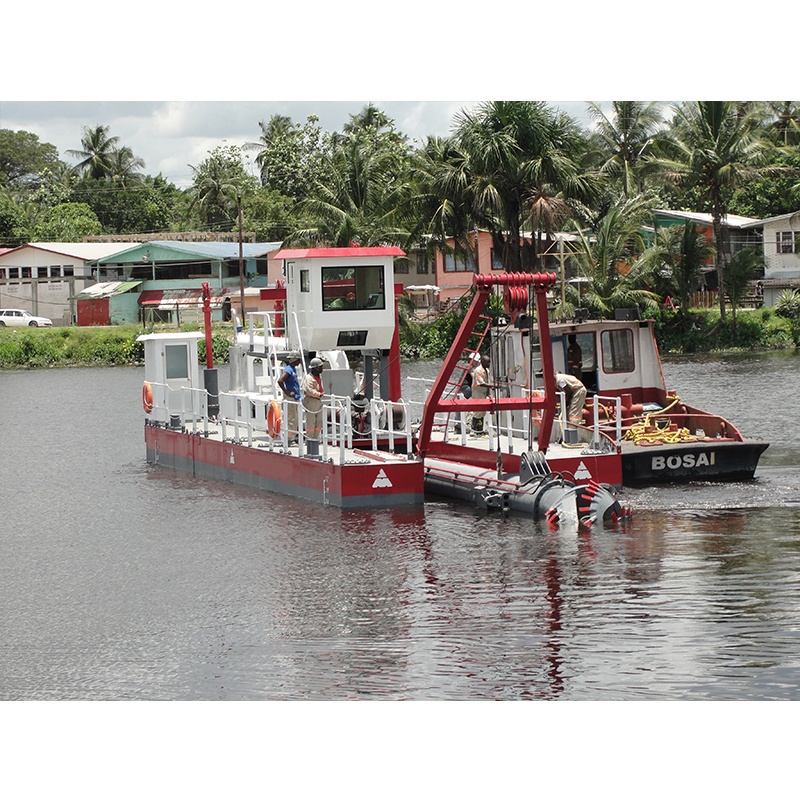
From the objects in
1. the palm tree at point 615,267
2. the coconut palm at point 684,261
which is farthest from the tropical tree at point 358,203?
the coconut palm at point 684,261

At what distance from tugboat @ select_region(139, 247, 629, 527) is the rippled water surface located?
22.4 inches

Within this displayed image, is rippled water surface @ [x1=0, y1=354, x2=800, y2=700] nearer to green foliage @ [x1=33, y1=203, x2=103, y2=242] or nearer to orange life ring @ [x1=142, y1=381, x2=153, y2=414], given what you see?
orange life ring @ [x1=142, y1=381, x2=153, y2=414]

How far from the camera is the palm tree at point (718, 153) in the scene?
5397cm

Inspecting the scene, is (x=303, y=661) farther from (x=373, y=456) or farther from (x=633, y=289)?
(x=633, y=289)

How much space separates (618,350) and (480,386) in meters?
2.70

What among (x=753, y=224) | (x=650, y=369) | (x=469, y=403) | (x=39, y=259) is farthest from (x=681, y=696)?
(x=39, y=259)

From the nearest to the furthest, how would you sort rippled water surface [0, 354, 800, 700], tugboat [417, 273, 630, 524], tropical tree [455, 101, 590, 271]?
rippled water surface [0, 354, 800, 700], tugboat [417, 273, 630, 524], tropical tree [455, 101, 590, 271]

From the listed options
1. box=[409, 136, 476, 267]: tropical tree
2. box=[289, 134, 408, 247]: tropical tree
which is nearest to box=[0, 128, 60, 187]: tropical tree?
box=[289, 134, 408, 247]: tropical tree

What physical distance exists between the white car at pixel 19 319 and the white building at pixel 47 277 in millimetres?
2270

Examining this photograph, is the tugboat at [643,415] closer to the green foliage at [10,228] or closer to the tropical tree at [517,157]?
the tropical tree at [517,157]

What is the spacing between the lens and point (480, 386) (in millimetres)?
22859

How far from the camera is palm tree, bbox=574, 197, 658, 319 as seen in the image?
51.5m

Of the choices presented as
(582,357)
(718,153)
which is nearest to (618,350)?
(582,357)

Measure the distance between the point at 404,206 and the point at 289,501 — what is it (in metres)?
36.2
